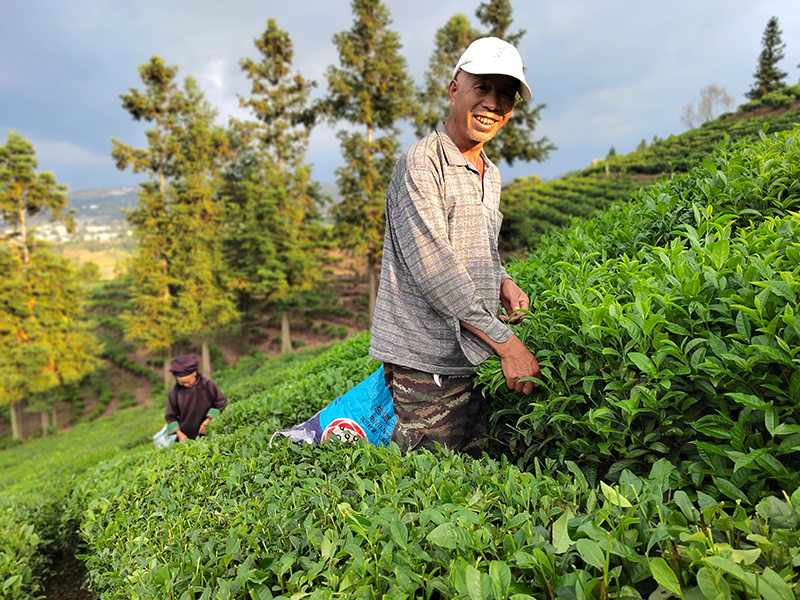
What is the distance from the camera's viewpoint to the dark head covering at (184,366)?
506cm

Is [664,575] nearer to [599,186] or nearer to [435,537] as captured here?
[435,537]

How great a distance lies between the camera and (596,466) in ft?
5.67

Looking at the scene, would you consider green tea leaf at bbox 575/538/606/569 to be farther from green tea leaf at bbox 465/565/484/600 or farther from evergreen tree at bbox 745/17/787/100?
evergreen tree at bbox 745/17/787/100

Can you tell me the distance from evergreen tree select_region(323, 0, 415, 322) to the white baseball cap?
1783 cm

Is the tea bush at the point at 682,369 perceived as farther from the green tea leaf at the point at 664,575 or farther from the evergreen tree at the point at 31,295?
the evergreen tree at the point at 31,295

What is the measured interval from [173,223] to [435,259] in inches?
892

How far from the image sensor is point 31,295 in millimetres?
20828

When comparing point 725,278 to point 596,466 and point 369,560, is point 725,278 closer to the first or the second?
point 596,466

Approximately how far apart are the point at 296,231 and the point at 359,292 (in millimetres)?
7175

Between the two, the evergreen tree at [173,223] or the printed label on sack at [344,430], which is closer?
the printed label on sack at [344,430]

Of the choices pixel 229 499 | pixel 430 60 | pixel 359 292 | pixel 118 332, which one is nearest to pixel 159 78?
pixel 430 60

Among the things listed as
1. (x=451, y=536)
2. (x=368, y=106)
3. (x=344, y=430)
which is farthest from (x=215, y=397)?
(x=368, y=106)

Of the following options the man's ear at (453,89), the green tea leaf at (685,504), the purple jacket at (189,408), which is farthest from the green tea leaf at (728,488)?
the purple jacket at (189,408)

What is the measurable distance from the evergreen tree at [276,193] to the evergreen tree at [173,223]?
1528 mm
